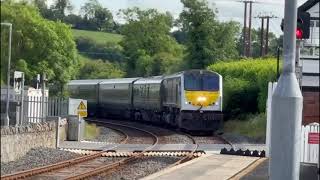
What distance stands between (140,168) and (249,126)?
711 inches

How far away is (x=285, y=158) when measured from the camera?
8.67 m

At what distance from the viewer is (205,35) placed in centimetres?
5781

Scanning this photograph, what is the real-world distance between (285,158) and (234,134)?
89.4 ft

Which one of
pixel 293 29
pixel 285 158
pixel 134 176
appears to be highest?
pixel 293 29

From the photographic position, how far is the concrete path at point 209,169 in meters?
15.8

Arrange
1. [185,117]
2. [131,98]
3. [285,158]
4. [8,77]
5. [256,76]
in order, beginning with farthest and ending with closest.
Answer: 1. [131,98]
2. [256,76]
3. [185,117]
4. [285,158]
5. [8,77]

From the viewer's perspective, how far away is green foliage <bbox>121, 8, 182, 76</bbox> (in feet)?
236

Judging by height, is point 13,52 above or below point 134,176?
above

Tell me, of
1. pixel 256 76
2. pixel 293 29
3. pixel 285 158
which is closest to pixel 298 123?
pixel 285 158

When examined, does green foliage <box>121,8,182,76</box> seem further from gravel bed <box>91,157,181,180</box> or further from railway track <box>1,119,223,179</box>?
gravel bed <box>91,157,181,180</box>

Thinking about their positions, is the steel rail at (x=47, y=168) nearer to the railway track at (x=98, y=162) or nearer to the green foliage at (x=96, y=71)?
the railway track at (x=98, y=162)

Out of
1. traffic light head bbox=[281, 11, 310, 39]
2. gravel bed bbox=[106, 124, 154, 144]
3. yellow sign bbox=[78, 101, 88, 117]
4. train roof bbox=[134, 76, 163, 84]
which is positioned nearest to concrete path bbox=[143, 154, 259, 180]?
traffic light head bbox=[281, 11, 310, 39]

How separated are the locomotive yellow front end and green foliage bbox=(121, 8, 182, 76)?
3379cm

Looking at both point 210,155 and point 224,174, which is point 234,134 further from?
point 224,174
